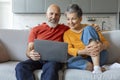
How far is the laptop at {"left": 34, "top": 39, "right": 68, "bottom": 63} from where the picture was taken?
2.10 metres

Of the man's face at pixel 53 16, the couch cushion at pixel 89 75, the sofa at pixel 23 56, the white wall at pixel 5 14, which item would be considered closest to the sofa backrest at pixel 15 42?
the sofa at pixel 23 56

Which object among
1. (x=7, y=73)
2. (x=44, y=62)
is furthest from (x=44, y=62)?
(x=7, y=73)

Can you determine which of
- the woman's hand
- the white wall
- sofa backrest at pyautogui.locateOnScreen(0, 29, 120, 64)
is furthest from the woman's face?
the white wall

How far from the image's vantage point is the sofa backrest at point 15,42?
8.73 ft

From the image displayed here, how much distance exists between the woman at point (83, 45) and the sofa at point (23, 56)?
11 centimetres

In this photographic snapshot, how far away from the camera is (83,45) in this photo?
2.30 metres

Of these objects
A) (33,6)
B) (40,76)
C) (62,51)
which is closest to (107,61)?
(62,51)

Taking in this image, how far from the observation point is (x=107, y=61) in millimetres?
2498

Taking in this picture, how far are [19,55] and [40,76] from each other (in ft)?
2.31

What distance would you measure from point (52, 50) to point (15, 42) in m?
0.74

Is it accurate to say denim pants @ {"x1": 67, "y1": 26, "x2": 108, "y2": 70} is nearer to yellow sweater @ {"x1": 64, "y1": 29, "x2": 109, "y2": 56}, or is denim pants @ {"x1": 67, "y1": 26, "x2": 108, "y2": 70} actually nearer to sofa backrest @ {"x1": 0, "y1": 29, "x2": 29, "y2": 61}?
yellow sweater @ {"x1": 64, "y1": 29, "x2": 109, "y2": 56}

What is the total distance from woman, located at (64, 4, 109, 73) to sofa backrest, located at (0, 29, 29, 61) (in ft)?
1.94

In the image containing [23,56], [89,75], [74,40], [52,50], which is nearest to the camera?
[89,75]

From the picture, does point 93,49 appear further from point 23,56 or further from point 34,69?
point 23,56
